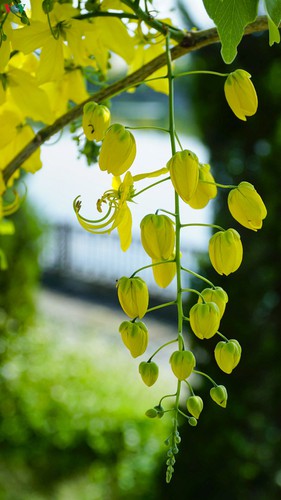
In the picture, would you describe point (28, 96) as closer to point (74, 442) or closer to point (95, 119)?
point (95, 119)

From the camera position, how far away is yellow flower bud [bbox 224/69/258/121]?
0.35 m

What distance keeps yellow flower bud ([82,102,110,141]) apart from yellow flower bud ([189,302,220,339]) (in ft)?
0.29

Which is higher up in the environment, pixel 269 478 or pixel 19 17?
pixel 19 17

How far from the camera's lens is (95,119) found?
342mm

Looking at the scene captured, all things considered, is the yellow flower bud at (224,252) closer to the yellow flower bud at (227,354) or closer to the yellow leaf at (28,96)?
the yellow flower bud at (227,354)

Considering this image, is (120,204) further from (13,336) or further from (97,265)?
(97,265)

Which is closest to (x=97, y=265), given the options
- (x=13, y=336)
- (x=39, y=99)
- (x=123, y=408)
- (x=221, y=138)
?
(x=13, y=336)

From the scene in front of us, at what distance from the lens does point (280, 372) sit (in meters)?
1.70

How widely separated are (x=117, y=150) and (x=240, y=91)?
0.21ft

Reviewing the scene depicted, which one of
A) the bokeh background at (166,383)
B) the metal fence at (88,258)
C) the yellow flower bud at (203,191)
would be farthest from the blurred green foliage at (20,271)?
the metal fence at (88,258)

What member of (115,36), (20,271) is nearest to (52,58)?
(115,36)

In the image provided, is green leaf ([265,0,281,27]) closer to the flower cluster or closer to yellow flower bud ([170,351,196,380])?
the flower cluster

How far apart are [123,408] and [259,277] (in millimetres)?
927

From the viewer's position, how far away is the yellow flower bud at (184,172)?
0.32 metres
